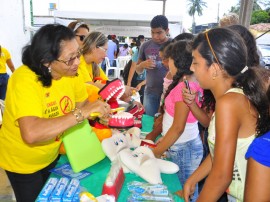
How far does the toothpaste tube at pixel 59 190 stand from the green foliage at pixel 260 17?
8.14 ft

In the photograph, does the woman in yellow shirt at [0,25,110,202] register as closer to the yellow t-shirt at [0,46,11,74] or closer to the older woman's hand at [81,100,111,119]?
the older woman's hand at [81,100,111,119]

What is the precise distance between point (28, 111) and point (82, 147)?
0.37 meters

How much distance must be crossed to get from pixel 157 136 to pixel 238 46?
38.7 inches

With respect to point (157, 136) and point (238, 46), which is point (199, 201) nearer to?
point (238, 46)

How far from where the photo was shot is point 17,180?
1304 millimetres

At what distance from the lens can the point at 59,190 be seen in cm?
104

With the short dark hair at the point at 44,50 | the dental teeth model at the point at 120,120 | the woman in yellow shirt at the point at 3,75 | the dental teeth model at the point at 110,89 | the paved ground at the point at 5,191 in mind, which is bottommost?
the paved ground at the point at 5,191

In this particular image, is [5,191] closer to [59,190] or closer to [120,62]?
[59,190]

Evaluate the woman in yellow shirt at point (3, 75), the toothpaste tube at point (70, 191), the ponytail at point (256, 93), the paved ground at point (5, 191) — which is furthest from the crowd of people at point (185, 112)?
the woman in yellow shirt at point (3, 75)

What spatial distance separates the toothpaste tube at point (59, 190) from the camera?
3.28 feet

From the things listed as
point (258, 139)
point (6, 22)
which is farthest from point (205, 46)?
point (6, 22)

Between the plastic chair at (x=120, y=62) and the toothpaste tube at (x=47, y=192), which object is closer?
the toothpaste tube at (x=47, y=192)

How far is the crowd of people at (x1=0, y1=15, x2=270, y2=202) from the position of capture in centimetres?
92

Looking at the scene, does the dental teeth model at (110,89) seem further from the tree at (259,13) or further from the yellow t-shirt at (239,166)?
the tree at (259,13)
